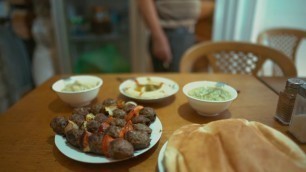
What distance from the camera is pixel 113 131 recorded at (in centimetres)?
55

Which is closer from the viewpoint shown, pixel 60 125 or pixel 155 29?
pixel 60 125

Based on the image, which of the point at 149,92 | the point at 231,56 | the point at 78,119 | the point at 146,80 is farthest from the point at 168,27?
the point at 78,119

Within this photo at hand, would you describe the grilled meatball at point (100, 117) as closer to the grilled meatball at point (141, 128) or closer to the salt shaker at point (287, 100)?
the grilled meatball at point (141, 128)

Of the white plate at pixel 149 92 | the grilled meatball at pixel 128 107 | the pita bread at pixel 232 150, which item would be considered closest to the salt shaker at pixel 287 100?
the pita bread at pixel 232 150

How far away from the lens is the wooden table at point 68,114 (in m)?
0.55

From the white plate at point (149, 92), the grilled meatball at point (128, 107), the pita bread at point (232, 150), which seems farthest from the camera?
the white plate at point (149, 92)

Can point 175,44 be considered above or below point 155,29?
below

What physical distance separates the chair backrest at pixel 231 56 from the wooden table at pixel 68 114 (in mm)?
206

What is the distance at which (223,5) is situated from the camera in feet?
6.84

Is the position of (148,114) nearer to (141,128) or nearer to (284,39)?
(141,128)

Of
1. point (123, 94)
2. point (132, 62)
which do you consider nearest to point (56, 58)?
point (132, 62)

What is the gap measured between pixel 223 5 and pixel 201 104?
5.36 ft

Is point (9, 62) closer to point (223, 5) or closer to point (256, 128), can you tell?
point (223, 5)

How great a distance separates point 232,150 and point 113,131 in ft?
0.88
